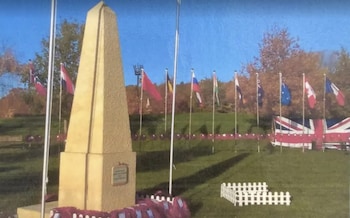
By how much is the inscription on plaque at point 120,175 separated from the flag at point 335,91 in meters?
3.17

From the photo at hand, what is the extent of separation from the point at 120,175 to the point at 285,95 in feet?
9.54

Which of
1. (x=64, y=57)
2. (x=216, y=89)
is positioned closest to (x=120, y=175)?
(x=216, y=89)

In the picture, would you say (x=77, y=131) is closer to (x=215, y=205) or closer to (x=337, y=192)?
Result: (x=215, y=205)

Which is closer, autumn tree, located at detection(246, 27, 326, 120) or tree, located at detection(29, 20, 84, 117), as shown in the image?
autumn tree, located at detection(246, 27, 326, 120)

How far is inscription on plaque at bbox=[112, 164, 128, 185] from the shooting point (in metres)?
5.31

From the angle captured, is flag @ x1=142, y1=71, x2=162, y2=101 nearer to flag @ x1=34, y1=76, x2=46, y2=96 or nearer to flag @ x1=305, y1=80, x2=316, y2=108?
flag @ x1=34, y1=76, x2=46, y2=96

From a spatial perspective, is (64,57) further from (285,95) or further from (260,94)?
(285,95)

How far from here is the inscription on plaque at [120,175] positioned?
5309 millimetres

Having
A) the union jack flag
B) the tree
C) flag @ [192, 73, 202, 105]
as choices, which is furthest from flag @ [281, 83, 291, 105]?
the tree

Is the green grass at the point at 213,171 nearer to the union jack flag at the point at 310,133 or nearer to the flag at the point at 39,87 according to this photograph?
Answer: the union jack flag at the point at 310,133

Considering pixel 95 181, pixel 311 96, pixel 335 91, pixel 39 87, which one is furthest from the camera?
pixel 39 87

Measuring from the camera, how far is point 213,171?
7.36 m

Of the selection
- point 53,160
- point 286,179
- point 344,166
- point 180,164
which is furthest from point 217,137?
point 53,160

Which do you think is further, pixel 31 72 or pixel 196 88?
pixel 31 72
